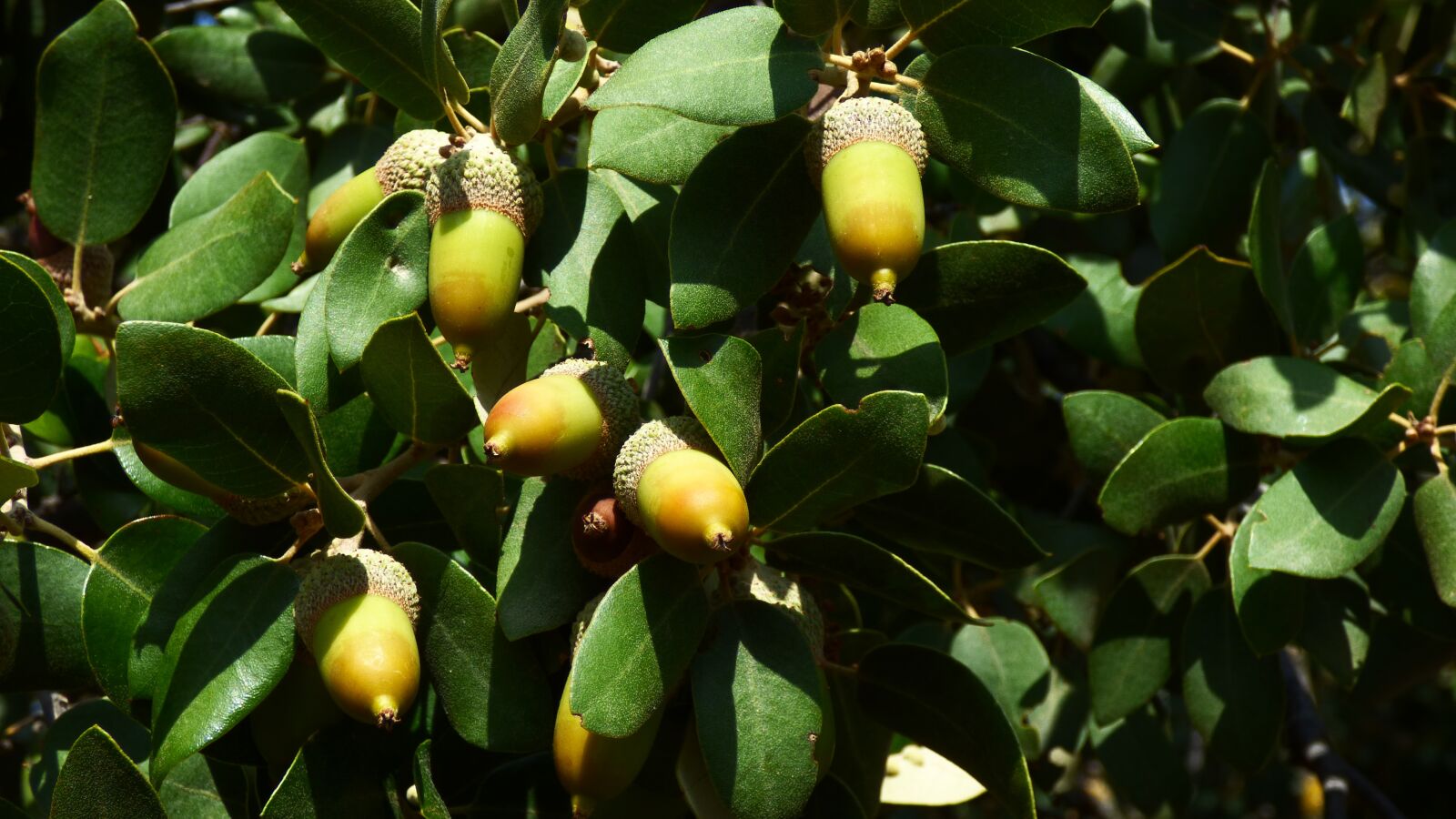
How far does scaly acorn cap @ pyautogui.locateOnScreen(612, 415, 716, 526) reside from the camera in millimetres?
1095

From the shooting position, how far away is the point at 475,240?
113 cm

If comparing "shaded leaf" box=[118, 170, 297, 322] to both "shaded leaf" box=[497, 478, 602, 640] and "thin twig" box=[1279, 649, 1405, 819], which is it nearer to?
"shaded leaf" box=[497, 478, 602, 640]

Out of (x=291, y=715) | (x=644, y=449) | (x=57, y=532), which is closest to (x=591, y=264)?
(x=644, y=449)

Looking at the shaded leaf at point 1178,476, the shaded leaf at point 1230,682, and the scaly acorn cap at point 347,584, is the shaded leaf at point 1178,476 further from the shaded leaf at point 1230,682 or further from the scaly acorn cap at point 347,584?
the scaly acorn cap at point 347,584

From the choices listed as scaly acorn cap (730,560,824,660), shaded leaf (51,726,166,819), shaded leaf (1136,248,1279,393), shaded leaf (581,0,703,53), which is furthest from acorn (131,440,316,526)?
shaded leaf (1136,248,1279,393)

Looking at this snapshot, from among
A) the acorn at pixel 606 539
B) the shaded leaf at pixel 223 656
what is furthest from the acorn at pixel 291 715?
the acorn at pixel 606 539

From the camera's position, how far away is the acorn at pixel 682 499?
995mm

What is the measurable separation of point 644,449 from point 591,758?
277mm

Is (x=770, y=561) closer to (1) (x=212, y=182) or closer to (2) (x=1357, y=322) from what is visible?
(1) (x=212, y=182)

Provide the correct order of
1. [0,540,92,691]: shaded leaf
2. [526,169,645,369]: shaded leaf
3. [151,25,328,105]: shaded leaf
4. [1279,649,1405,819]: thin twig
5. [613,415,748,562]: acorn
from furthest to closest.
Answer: [1279,649,1405,819]: thin twig < [151,25,328,105]: shaded leaf < [0,540,92,691]: shaded leaf < [526,169,645,369]: shaded leaf < [613,415,748,562]: acorn

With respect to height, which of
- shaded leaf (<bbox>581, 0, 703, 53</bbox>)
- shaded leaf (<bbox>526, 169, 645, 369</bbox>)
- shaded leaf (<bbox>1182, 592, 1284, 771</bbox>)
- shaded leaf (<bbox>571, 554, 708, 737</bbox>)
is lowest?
shaded leaf (<bbox>1182, 592, 1284, 771</bbox>)

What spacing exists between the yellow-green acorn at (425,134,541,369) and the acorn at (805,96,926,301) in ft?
0.99

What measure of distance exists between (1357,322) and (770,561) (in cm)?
121

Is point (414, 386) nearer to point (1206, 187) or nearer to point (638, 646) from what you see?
point (638, 646)
